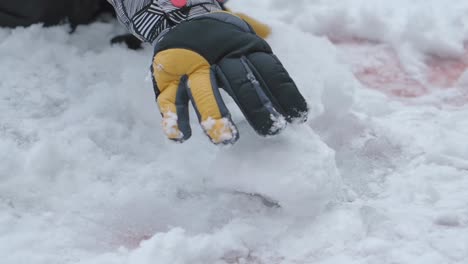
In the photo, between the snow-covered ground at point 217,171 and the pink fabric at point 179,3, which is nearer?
the snow-covered ground at point 217,171

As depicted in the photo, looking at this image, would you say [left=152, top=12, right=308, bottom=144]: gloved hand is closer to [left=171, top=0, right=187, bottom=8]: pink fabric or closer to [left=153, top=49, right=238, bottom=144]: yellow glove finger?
[left=153, top=49, right=238, bottom=144]: yellow glove finger

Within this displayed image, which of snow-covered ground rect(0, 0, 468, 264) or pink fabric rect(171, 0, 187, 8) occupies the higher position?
pink fabric rect(171, 0, 187, 8)

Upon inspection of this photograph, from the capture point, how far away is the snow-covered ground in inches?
41.3

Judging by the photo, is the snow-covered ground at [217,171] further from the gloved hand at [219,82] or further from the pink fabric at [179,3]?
the pink fabric at [179,3]

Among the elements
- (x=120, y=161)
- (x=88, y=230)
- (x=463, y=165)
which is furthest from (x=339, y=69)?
(x=88, y=230)

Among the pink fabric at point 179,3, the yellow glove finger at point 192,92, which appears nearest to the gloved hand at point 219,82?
the yellow glove finger at point 192,92

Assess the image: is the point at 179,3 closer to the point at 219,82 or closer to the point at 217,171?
the point at 219,82

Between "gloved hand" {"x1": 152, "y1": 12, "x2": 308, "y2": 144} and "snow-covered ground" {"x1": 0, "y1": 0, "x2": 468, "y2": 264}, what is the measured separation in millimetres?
90

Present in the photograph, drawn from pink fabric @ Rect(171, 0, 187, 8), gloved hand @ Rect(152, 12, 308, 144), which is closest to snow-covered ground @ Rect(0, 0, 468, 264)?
gloved hand @ Rect(152, 12, 308, 144)

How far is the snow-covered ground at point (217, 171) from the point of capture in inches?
41.3

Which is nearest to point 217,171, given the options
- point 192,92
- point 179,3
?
point 192,92

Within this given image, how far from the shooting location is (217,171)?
1175 millimetres

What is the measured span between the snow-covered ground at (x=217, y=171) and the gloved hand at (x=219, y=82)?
0.30ft

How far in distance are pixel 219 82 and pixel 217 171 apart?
176mm
